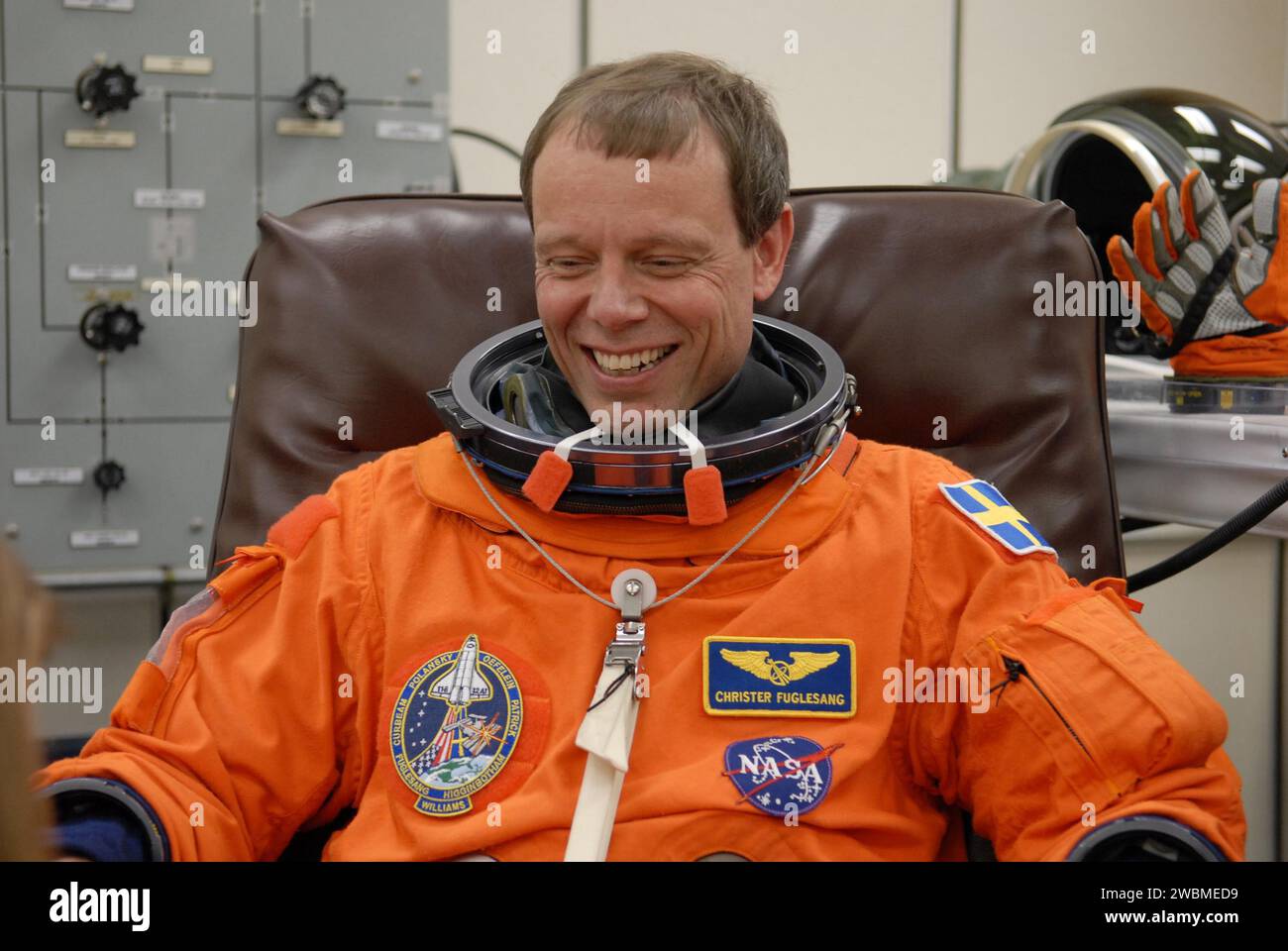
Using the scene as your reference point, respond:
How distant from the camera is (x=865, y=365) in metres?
1.33

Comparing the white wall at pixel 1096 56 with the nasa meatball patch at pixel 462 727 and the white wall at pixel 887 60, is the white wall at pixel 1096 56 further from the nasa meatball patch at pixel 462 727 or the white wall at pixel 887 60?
the nasa meatball patch at pixel 462 727

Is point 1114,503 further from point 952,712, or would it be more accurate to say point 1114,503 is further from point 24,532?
point 24,532

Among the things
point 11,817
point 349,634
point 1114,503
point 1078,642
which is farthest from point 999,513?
point 11,817

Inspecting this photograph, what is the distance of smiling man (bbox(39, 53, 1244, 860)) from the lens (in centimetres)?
97

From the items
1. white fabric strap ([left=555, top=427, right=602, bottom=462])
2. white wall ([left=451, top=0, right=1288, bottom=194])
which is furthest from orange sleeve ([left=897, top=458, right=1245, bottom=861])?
white wall ([left=451, top=0, right=1288, bottom=194])

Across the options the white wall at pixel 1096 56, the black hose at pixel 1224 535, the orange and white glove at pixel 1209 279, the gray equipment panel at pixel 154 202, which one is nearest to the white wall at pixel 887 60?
the white wall at pixel 1096 56

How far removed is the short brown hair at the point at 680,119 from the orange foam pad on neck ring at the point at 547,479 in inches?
10.5

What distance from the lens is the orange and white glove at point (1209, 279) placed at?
139 cm

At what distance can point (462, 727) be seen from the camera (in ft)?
3.30

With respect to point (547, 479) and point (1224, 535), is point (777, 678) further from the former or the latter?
point (1224, 535)

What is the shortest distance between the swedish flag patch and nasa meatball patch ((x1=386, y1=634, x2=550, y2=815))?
1.31ft

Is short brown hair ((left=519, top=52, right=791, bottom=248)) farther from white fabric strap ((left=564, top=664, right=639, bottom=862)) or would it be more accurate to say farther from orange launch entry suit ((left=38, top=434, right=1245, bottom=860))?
white fabric strap ((left=564, top=664, right=639, bottom=862))
